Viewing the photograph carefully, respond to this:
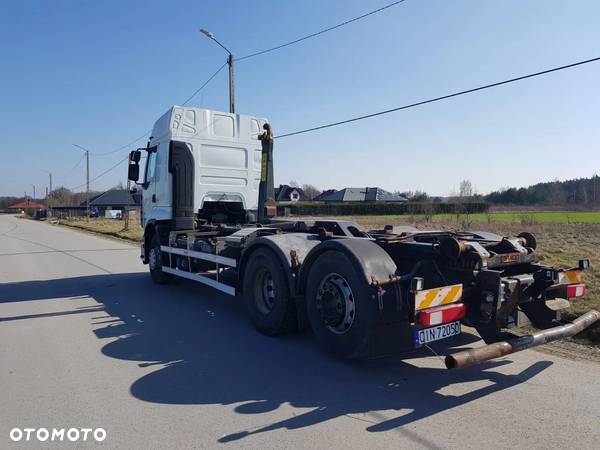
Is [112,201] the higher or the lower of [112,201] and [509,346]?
the higher

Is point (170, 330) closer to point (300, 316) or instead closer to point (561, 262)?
point (300, 316)

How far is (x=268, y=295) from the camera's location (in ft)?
20.6

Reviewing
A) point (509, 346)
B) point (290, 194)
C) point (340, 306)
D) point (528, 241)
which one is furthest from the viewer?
point (290, 194)

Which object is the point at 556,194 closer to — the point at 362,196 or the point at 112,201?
the point at 362,196

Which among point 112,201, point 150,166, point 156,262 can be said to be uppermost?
point 112,201

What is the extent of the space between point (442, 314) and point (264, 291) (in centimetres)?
269

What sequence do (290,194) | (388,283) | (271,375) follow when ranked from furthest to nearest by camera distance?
(290,194)
(271,375)
(388,283)

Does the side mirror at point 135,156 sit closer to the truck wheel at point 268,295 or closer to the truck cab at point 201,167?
the truck cab at point 201,167

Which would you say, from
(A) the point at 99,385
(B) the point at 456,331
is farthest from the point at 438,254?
(A) the point at 99,385

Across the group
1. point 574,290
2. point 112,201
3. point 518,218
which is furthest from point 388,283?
point 112,201

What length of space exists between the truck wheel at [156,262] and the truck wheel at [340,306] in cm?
563

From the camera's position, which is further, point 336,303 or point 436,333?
point 336,303

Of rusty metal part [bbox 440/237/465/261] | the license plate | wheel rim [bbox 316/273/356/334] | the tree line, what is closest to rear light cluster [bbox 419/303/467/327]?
the license plate

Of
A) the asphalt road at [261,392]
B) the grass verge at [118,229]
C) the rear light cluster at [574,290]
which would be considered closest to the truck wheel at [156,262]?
the asphalt road at [261,392]
